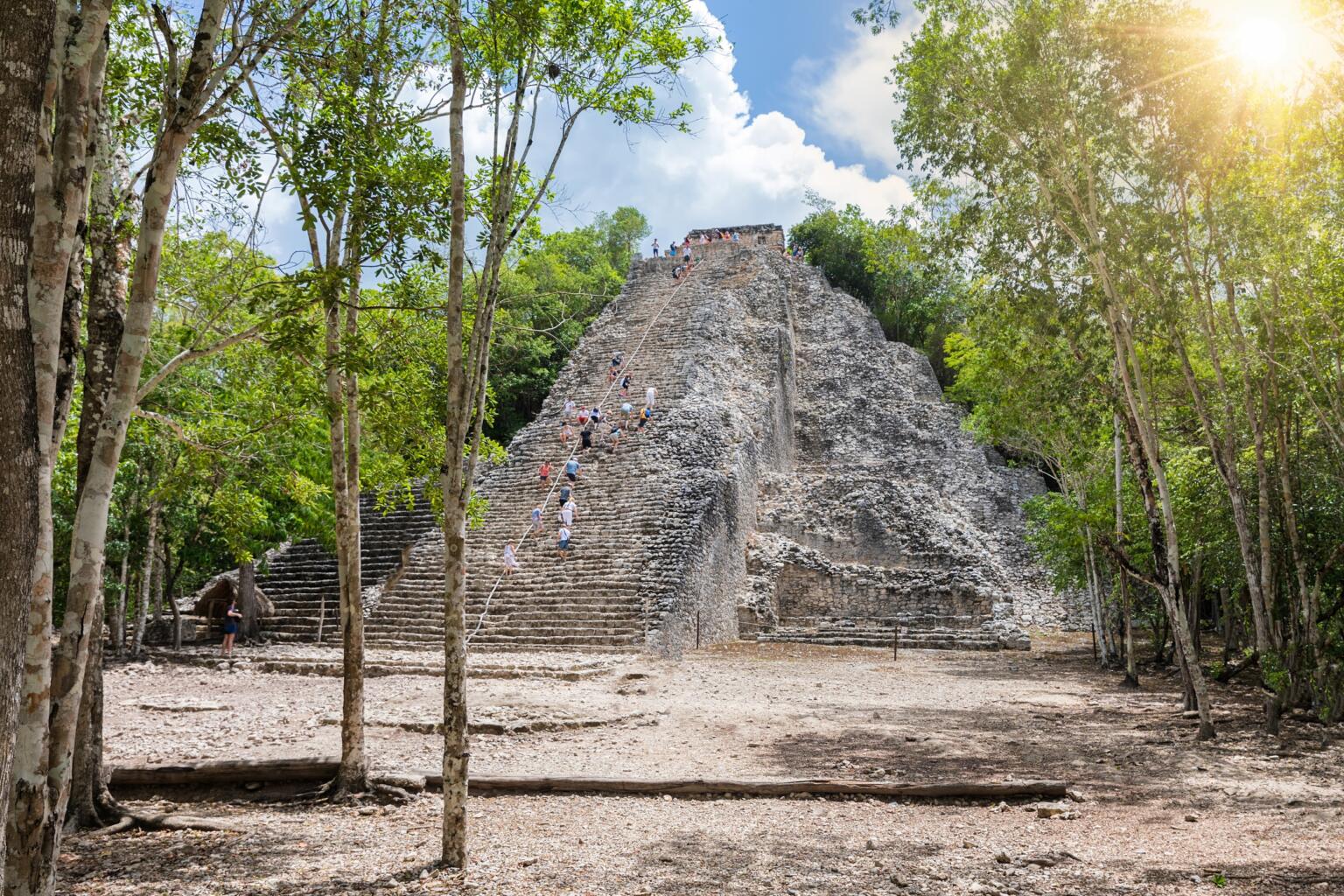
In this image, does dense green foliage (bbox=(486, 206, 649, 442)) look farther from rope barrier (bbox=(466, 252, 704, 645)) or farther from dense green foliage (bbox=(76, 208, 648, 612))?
dense green foliage (bbox=(76, 208, 648, 612))

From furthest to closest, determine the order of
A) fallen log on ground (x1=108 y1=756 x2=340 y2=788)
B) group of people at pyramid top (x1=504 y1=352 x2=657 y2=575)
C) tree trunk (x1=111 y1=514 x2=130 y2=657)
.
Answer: group of people at pyramid top (x1=504 y1=352 x2=657 y2=575), tree trunk (x1=111 y1=514 x2=130 y2=657), fallen log on ground (x1=108 y1=756 x2=340 y2=788)

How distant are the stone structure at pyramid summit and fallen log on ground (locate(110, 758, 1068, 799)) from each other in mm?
9161

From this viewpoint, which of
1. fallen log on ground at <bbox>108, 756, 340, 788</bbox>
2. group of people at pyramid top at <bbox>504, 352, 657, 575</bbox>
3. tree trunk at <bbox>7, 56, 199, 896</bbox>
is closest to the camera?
tree trunk at <bbox>7, 56, 199, 896</bbox>

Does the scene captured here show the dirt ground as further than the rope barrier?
No

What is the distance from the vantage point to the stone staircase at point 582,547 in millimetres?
16562

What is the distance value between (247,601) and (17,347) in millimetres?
16866

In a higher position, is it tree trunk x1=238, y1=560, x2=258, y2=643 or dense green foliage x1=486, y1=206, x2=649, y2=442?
dense green foliage x1=486, y1=206, x2=649, y2=442

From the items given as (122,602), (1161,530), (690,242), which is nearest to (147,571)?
(122,602)

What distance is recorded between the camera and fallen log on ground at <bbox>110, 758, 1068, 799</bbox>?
6.44m

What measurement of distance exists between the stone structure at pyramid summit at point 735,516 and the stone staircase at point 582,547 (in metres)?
0.05

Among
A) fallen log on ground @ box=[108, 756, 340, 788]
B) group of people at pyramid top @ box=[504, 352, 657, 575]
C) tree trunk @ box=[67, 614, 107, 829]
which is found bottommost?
fallen log on ground @ box=[108, 756, 340, 788]

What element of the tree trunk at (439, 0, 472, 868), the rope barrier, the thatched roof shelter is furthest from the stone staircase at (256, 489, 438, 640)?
the tree trunk at (439, 0, 472, 868)

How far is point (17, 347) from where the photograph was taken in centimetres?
248

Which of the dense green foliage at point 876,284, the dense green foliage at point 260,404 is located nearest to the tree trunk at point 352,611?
the dense green foliage at point 260,404
